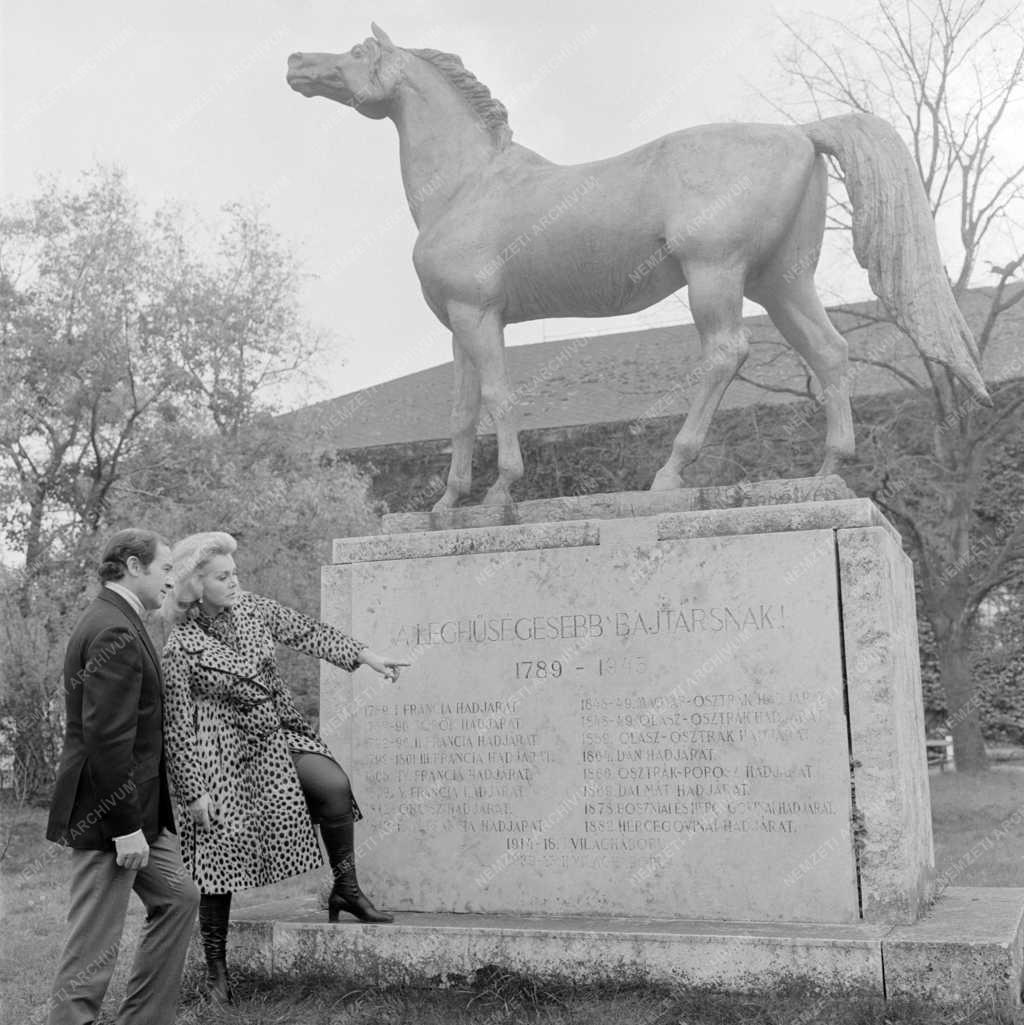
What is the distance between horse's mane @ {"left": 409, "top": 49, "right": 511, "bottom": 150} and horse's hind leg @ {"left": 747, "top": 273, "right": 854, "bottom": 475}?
4.95 feet

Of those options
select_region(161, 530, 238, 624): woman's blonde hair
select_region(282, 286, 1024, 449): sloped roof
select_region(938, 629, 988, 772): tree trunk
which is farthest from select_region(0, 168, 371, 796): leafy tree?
select_region(161, 530, 238, 624): woman's blonde hair

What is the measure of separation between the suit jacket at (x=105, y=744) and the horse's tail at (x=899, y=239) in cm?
345

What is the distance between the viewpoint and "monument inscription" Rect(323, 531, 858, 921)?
185 inches

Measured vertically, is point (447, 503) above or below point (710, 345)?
below

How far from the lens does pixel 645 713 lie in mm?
4934

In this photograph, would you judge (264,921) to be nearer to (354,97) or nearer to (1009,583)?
(354,97)

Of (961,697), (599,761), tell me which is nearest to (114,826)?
(599,761)

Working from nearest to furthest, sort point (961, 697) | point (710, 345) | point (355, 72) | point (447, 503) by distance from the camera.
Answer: point (710, 345) → point (447, 503) → point (355, 72) → point (961, 697)

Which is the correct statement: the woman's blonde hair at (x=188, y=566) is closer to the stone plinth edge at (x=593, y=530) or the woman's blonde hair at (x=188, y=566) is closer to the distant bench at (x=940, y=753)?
the stone plinth edge at (x=593, y=530)

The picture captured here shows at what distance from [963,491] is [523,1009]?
1369cm

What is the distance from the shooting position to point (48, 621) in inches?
623

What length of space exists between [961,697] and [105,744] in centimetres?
1459

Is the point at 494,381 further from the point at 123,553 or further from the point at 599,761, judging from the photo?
the point at 123,553

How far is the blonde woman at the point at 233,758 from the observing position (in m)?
4.46
